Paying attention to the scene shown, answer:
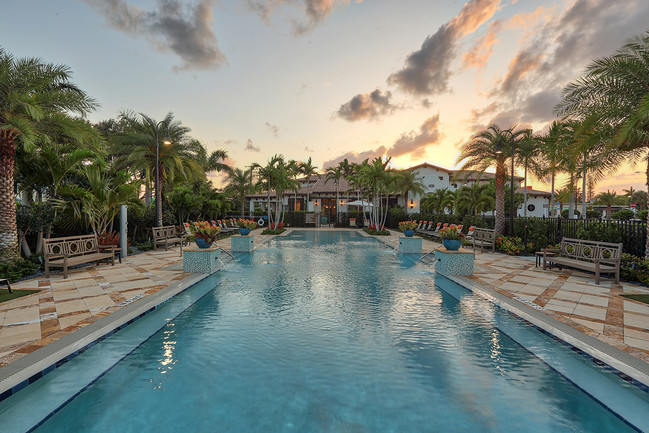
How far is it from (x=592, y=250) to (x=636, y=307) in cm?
346

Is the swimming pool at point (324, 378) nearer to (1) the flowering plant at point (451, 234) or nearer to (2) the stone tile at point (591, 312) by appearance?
(2) the stone tile at point (591, 312)

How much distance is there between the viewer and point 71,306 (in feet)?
18.4

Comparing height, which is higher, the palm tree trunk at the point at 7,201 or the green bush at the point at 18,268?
the palm tree trunk at the point at 7,201

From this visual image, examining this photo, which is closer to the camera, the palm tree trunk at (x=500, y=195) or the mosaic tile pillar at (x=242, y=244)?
the mosaic tile pillar at (x=242, y=244)

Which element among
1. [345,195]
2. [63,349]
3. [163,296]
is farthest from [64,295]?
[345,195]

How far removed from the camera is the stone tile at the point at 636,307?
5.52 metres

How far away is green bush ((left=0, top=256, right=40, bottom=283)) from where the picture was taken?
7787mm

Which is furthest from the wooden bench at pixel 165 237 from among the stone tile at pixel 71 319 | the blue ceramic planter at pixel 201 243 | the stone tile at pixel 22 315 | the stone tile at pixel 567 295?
the stone tile at pixel 567 295

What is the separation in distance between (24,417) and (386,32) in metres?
17.8

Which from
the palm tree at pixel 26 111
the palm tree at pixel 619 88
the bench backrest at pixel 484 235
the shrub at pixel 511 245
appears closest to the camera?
the palm tree at pixel 26 111

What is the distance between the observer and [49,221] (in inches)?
408

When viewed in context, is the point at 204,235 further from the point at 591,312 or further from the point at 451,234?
the point at 591,312

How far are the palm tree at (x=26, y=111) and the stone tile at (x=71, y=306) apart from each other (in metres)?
4.90

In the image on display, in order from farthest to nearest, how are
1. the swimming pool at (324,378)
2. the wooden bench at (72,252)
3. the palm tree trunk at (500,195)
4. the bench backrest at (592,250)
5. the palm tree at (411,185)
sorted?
1. the palm tree at (411,185)
2. the palm tree trunk at (500,195)
3. the wooden bench at (72,252)
4. the bench backrest at (592,250)
5. the swimming pool at (324,378)
